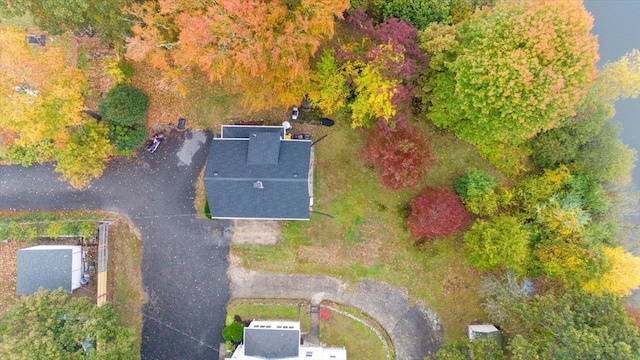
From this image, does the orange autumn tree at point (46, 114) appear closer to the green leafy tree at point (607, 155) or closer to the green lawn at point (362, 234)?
the green lawn at point (362, 234)

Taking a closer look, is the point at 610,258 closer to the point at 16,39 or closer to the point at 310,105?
the point at 310,105

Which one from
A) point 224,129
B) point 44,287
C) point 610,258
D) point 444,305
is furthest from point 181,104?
point 610,258

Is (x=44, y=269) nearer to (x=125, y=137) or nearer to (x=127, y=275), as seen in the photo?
(x=127, y=275)

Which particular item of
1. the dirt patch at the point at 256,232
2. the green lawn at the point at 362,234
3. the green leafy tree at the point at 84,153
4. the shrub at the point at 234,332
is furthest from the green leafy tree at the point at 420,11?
the shrub at the point at 234,332

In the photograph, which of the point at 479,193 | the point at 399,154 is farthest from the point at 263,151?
the point at 479,193

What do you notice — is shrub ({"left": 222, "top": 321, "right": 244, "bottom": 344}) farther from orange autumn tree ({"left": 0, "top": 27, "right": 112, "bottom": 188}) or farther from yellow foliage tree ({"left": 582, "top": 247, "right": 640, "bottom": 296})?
yellow foliage tree ({"left": 582, "top": 247, "right": 640, "bottom": 296})

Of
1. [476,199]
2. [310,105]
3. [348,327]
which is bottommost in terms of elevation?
[348,327]
